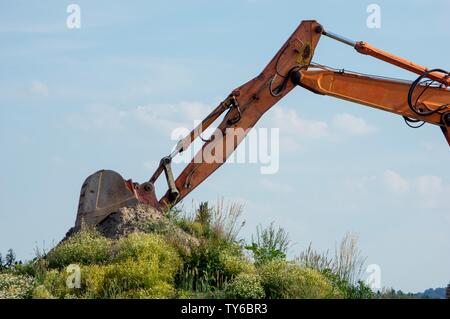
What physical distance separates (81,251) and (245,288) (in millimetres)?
3645

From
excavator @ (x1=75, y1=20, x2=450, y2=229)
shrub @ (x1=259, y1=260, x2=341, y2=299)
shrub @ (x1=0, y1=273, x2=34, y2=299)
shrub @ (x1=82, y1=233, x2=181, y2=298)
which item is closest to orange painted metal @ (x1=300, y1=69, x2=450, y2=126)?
excavator @ (x1=75, y1=20, x2=450, y2=229)

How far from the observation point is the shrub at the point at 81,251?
749 inches

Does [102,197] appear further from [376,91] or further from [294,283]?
[376,91]

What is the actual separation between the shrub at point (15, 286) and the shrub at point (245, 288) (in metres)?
3.46

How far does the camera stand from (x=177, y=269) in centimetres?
1836

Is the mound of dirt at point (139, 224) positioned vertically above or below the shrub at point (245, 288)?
above

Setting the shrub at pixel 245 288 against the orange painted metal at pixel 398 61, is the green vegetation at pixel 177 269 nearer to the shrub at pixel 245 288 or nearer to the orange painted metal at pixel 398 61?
the shrub at pixel 245 288

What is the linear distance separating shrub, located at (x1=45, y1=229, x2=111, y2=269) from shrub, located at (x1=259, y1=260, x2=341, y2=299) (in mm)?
3121

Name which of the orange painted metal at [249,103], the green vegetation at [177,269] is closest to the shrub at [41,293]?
the green vegetation at [177,269]

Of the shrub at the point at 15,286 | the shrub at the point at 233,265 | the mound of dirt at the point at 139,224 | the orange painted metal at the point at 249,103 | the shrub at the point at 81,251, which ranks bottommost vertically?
the shrub at the point at 15,286

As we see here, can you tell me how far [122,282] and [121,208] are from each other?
347 cm

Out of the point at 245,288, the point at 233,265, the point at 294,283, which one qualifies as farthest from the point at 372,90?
the point at 245,288
